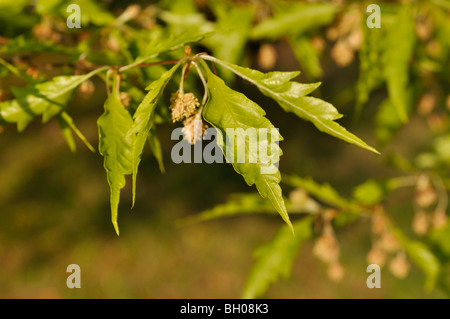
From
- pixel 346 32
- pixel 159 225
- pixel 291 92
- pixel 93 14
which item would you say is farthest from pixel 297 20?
pixel 159 225

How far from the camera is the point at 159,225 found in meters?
4.73

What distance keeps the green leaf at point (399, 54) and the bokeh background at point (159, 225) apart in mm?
2506

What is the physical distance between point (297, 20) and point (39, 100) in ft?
3.29

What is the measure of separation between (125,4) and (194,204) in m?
3.37

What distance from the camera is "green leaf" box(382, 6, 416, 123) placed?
1392 millimetres

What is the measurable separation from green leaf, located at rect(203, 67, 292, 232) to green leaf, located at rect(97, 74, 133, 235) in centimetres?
20

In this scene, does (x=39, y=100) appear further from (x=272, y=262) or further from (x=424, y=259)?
(x=424, y=259)

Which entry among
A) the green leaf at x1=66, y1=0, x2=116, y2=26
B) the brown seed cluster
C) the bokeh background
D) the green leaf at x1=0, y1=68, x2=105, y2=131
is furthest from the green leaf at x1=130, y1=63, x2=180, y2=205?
the bokeh background

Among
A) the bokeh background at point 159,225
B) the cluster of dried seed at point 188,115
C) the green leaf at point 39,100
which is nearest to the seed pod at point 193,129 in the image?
the cluster of dried seed at point 188,115

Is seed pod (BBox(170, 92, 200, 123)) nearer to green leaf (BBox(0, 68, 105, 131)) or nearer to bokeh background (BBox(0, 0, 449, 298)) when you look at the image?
green leaf (BBox(0, 68, 105, 131))

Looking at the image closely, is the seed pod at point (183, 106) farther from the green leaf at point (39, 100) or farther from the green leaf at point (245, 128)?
the green leaf at point (39, 100)

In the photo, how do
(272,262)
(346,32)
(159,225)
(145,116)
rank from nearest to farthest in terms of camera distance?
1. (145,116)
2. (272,262)
3. (346,32)
4. (159,225)

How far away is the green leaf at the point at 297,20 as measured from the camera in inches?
62.0

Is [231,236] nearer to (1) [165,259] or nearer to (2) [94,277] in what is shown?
(1) [165,259]
